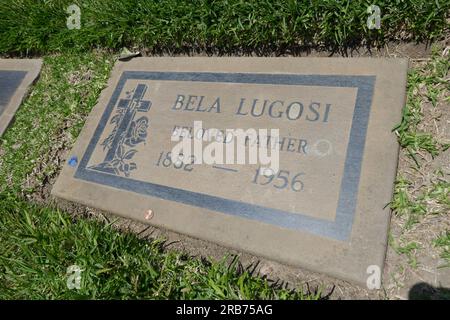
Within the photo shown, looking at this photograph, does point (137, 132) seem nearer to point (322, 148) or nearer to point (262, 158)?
point (262, 158)

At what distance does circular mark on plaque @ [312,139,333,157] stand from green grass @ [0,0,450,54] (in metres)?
0.65

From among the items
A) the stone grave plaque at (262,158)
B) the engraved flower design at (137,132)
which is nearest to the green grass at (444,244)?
the stone grave plaque at (262,158)

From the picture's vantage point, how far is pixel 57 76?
9.24ft

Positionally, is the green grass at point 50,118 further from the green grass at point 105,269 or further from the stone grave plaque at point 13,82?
the green grass at point 105,269

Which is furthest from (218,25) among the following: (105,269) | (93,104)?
(105,269)

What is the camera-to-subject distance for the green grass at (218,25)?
1796mm

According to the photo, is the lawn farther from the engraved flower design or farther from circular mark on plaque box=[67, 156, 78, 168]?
the engraved flower design

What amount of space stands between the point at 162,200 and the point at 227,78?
2.55 ft

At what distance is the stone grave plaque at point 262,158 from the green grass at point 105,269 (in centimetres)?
13

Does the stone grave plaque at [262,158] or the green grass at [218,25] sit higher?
the green grass at [218,25]

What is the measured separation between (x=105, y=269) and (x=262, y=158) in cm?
86

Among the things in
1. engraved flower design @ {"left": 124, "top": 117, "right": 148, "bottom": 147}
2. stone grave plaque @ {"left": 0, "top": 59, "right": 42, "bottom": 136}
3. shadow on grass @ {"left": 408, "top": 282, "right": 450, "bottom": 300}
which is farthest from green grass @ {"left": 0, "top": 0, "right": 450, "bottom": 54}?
shadow on grass @ {"left": 408, "top": 282, "right": 450, "bottom": 300}

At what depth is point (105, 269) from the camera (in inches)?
61.7

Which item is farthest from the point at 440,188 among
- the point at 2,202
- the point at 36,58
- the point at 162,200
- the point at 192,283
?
the point at 36,58
